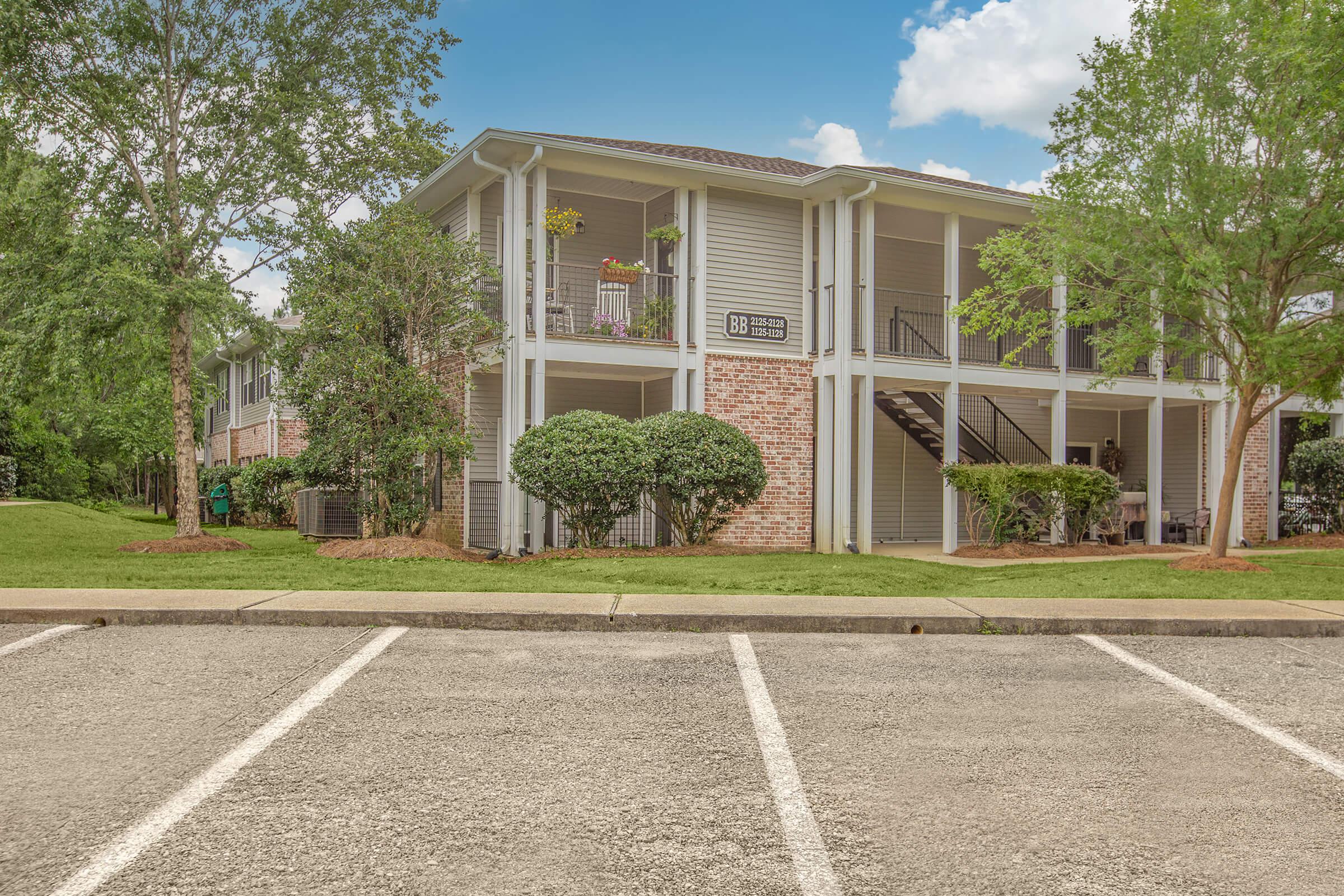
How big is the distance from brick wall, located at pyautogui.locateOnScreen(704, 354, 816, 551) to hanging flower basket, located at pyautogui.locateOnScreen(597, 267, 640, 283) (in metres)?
1.65

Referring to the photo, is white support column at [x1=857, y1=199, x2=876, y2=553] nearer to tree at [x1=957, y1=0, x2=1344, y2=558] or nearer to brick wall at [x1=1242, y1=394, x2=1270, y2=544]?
tree at [x1=957, y1=0, x2=1344, y2=558]

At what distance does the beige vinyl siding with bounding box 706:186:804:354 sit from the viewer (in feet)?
52.9

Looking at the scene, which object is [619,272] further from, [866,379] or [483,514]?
[483,514]

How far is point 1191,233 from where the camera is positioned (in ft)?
39.1

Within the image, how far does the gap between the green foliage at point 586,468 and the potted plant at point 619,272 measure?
2.79 meters

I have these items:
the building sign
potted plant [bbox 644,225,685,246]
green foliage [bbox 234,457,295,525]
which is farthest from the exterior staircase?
green foliage [bbox 234,457,295,525]

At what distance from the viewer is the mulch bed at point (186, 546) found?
14.8 meters

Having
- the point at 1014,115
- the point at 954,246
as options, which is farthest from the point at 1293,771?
the point at 1014,115

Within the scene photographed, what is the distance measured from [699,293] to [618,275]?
126 cm

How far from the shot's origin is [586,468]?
13.1 metres

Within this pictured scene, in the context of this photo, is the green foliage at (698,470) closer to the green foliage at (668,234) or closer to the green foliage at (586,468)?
the green foliage at (586,468)

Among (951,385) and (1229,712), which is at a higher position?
(951,385)

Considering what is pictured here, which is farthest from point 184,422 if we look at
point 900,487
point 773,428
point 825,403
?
point 900,487

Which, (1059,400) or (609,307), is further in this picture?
(1059,400)
